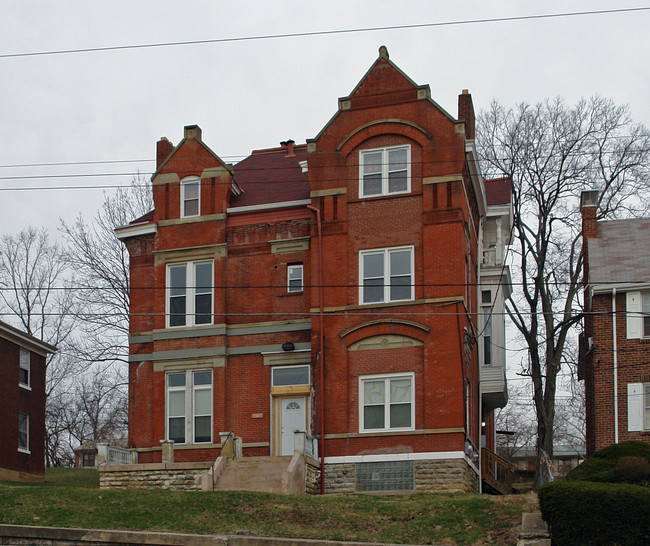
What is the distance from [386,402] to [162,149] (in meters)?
13.4

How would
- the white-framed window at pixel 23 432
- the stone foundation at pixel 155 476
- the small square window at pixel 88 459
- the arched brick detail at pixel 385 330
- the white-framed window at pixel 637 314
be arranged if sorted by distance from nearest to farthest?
the stone foundation at pixel 155 476
the arched brick detail at pixel 385 330
the white-framed window at pixel 637 314
the white-framed window at pixel 23 432
the small square window at pixel 88 459

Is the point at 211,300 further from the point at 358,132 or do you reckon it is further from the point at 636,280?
the point at 636,280

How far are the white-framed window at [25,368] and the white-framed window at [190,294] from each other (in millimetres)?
10242

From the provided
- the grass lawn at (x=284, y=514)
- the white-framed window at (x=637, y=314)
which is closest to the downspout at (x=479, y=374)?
the white-framed window at (x=637, y=314)

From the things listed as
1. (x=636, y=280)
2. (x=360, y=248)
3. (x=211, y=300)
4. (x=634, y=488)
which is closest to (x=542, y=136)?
(x=636, y=280)

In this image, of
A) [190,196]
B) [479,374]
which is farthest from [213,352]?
[479,374]

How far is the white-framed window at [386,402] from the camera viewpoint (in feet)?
97.0

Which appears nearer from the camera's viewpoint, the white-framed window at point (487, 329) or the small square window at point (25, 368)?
the white-framed window at point (487, 329)

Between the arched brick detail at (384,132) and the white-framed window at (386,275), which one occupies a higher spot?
the arched brick detail at (384,132)

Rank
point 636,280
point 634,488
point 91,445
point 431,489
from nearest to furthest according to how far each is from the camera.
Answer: point 634,488
point 431,489
point 636,280
point 91,445

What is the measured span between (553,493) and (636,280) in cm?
1635

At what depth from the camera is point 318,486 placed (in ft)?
96.6

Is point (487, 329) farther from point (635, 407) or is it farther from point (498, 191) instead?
point (498, 191)

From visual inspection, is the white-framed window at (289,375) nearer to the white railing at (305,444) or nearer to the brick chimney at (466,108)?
the white railing at (305,444)
